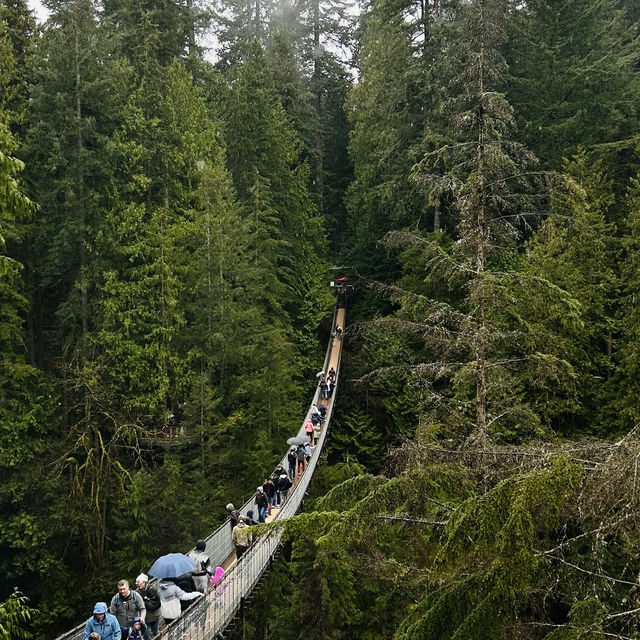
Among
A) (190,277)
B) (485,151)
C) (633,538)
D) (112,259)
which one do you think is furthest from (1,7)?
(633,538)

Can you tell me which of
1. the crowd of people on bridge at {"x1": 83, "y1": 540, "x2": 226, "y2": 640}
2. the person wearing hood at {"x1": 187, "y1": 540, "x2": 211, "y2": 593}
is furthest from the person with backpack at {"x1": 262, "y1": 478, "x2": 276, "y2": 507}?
the person wearing hood at {"x1": 187, "y1": 540, "x2": 211, "y2": 593}

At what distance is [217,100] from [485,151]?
19.1 metres

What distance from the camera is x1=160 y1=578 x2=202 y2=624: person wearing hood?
6.77 metres

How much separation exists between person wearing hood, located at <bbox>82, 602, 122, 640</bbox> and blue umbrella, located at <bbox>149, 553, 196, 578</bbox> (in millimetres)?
1499

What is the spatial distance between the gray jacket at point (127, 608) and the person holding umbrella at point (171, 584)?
74cm

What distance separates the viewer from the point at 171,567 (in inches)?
285

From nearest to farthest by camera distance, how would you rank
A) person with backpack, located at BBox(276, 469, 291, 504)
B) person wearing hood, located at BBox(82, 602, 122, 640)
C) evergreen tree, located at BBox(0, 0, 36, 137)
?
person wearing hood, located at BBox(82, 602, 122, 640) < person with backpack, located at BBox(276, 469, 291, 504) < evergreen tree, located at BBox(0, 0, 36, 137)

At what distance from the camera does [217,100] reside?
23.3 meters

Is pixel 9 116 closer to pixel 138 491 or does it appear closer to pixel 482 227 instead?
pixel 138 491

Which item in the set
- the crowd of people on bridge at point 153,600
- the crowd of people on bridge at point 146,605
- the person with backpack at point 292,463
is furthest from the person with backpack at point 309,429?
the crowd of people on bridge at point 146,605

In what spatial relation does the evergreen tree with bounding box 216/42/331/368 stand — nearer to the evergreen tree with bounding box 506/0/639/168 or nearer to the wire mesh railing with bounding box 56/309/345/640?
the evergreen tree with bounding box 506/0/639/168

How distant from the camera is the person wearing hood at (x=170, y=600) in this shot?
22.2ft

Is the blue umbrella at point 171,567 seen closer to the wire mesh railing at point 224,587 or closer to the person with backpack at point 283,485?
the wire mesh railing at point 224,587

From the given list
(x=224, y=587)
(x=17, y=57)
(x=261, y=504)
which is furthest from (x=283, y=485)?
(x=17, y=57)
